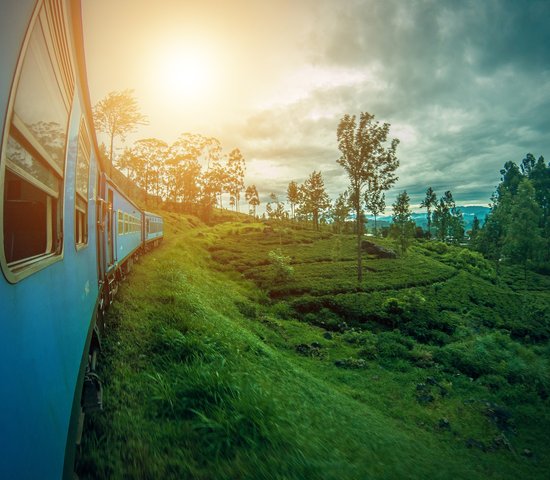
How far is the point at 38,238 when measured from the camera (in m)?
2.29

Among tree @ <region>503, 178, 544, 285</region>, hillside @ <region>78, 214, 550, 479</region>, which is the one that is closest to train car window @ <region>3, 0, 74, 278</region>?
hillside @ <region>78, 214, 550, 479</region>

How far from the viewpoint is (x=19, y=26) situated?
4.41ft

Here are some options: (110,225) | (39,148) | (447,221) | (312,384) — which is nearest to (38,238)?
(39,148)

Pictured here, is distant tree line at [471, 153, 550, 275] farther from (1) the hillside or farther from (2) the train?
(2) the train

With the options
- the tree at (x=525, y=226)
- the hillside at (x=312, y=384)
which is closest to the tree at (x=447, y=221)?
the tree at (x=525, y=226)

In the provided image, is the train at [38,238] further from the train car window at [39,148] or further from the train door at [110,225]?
the train door at [110,225]

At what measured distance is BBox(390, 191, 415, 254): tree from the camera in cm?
2775

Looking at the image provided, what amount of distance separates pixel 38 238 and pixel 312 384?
21.6ft

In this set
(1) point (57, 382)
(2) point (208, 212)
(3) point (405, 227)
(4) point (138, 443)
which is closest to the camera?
Result: (1) point (57, 382)

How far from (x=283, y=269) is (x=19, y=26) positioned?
22136 mm

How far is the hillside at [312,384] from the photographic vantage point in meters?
3.63

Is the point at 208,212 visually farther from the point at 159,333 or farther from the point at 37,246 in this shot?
the point at 37,246

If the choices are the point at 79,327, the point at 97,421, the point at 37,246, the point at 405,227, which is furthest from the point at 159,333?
the point at 405,227

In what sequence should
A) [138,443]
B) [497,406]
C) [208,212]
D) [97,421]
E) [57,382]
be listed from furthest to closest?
[208,212] → [497,406] → [97,421] → [138,443] → [57,382]
